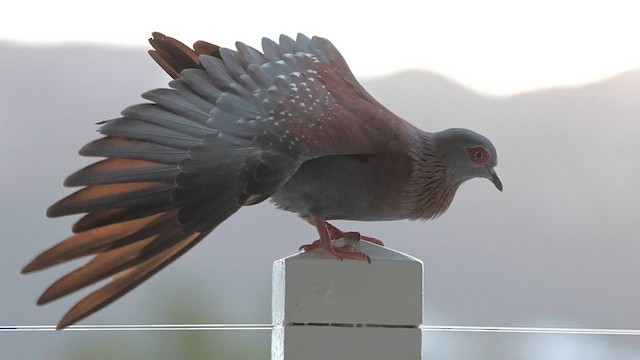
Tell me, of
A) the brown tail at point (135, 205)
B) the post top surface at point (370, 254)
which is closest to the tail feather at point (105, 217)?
the brown tail at point (135, 205)

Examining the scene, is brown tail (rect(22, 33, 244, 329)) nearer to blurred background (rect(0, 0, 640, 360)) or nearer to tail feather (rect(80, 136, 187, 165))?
tail feather (rect(80, 136, 187, 165))

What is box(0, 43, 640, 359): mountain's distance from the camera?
200 cm

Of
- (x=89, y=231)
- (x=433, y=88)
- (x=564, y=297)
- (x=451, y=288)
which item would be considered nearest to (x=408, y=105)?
(x=433, y=88)

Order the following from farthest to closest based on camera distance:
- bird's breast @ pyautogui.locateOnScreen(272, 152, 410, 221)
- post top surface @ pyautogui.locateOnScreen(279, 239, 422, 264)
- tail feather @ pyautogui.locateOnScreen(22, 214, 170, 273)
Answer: bird's breast @ pyautogui.locateOnScreen(272, 152, 410, 221), post top surface @ pyautogui.locateOnScreen(279, 239, 422, 264), tail feather @ pyautogui.locateOnScreen(22, 214, 170, 273)

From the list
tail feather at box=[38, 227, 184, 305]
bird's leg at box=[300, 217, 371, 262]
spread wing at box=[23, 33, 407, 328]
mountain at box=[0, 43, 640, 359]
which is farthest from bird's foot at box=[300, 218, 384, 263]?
mountain at box=[0, 43, 640, 359]

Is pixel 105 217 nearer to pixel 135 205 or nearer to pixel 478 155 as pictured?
pixel 135 205

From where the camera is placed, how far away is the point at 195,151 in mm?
1069

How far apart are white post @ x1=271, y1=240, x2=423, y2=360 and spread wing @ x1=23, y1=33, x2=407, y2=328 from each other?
124 mm

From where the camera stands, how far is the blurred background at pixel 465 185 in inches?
78.2

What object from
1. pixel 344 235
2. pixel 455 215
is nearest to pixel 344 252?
pixel 344 235

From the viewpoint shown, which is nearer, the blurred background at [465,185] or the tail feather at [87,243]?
the tail feather at [87,243]

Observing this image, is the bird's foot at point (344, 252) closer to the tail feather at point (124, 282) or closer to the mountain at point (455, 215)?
the tail feather at point (124, 282)

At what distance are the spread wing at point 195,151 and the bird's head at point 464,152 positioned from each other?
0.07 metres

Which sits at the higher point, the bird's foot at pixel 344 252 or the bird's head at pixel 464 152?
the bird's head at pixel 464 152
